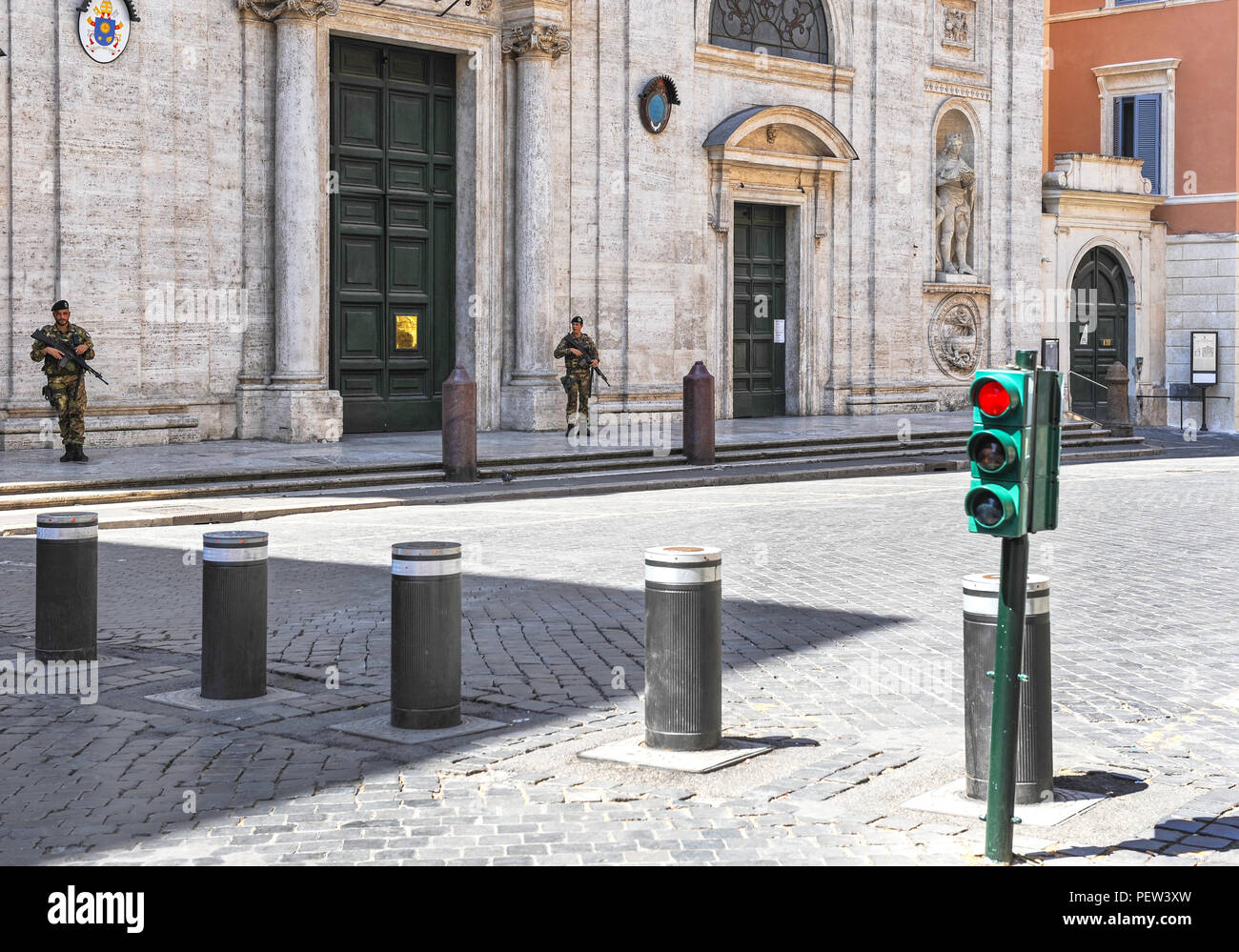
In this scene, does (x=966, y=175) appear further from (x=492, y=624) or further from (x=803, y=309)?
(x=492, y=624)

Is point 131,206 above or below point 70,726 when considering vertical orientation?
above

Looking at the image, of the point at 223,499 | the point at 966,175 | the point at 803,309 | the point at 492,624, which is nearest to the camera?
the point at 492,624

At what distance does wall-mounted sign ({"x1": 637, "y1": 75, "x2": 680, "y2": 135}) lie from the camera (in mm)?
25641

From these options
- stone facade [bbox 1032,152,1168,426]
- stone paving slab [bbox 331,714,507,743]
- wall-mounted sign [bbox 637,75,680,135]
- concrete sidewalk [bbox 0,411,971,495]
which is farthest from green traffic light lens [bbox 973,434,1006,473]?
stone facade [bbox 1032,152,1168,426]

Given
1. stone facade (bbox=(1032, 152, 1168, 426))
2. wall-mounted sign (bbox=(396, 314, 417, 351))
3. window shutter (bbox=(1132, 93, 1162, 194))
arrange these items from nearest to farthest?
1. wall-mounted sign (bbox=(396, 314, 417, 351))
2. stone facade (bbox=(1032, 152, 1168, 426))
3. window shutter (bbox=(1132, 93, 1162, 194))

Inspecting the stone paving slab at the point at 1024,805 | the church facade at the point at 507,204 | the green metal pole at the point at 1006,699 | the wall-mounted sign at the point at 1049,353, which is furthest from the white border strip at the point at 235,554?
the wall-mounted sign at the point at 1049,353

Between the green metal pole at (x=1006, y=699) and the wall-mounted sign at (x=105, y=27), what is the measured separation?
677 inches

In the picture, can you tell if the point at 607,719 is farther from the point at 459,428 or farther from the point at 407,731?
the point at 459,428

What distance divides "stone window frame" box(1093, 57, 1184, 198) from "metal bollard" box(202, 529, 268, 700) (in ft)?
109

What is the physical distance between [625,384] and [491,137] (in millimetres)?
4382

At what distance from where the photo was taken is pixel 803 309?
94.6 ft

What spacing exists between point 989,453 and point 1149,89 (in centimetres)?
3508

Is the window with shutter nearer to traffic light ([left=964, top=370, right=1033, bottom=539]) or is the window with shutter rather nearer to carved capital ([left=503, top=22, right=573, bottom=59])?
carved capital ([left=503, top=22, right=573, bottom=59])

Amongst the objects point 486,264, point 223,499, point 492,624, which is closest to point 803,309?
point 486,264
